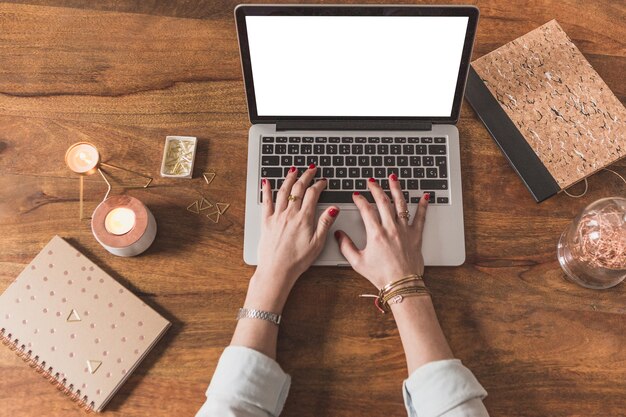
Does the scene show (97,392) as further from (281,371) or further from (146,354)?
(281,371)

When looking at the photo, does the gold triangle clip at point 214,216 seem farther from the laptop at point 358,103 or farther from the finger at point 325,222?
the finger at point 325,222

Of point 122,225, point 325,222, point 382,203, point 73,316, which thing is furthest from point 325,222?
point 73,316

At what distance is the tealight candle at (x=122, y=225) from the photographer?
34.5 inches

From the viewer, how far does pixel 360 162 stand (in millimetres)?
947

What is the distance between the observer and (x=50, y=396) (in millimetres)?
838

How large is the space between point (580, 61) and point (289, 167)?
0.59 m

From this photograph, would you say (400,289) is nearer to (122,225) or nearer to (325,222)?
(325,222)

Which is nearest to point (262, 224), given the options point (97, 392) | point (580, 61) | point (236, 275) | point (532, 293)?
point (236, 275)

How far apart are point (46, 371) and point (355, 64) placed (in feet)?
2.28

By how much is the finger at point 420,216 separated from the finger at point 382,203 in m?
0.04

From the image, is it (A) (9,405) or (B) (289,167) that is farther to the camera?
(B) (289,167)

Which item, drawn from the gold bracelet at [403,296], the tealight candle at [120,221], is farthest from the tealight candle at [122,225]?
the gold bracelet at [403,296]

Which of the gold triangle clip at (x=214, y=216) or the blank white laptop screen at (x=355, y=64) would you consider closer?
the blank white laptop screen at (x=355, y=64)

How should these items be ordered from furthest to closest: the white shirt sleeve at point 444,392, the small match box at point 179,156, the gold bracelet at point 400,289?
the small match box at point 179,156 < the gold bracelet at point 400,289 < the white shirt sleeve at point 444,392
